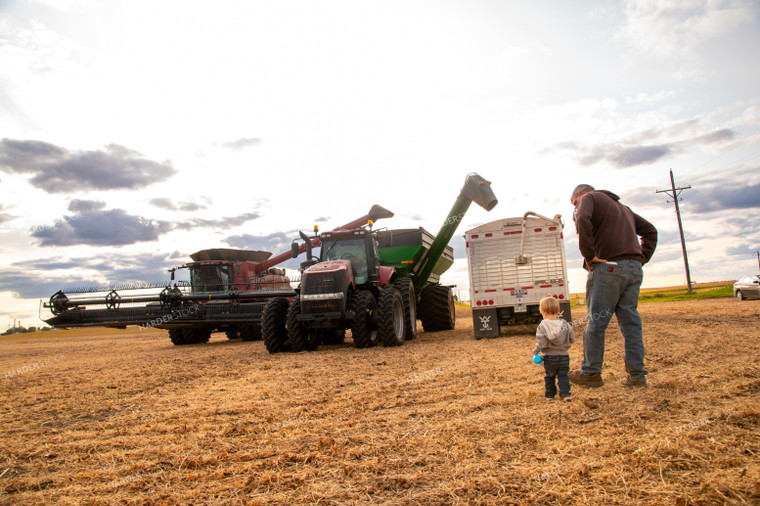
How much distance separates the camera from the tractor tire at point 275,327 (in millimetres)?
10031

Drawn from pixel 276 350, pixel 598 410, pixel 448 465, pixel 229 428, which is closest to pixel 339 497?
pixel 448 465

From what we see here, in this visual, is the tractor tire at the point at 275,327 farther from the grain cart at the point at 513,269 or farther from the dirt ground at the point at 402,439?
the grain cart at the point at 513,269

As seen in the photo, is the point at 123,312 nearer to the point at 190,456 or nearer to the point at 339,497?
the point at 190,456

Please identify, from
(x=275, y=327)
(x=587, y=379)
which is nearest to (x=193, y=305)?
(x=275, y=327)

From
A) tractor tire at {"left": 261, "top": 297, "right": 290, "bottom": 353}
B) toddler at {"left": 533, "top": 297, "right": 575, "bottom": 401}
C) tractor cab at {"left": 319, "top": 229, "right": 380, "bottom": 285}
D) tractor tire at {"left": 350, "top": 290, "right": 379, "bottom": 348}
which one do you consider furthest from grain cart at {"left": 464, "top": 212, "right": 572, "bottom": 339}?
toddler at {"left": 533, "top": 297, "right": 575, "bottom": 401}

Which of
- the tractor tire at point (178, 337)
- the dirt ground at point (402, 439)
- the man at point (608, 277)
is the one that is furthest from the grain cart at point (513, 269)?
the tractor tire at point (178, 337)

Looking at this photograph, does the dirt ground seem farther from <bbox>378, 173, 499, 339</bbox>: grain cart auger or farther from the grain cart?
<bbox>378, 173, 499, 339</bbox>: grain cart auger

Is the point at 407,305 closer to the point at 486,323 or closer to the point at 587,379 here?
the point at 486,323

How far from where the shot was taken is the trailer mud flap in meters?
11.2

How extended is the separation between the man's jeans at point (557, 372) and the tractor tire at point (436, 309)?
9.91 meters

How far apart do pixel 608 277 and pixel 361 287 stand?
22.4 feet

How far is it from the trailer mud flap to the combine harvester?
4.87ft

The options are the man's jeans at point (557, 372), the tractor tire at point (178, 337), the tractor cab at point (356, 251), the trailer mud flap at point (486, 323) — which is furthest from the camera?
the tractor tire at point (178, 337)

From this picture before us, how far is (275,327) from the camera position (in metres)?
10.1
